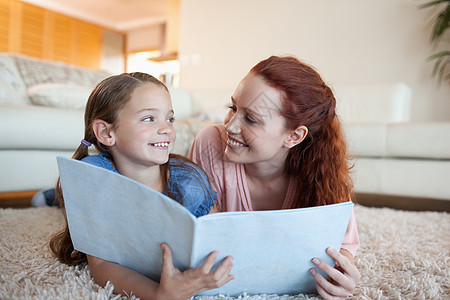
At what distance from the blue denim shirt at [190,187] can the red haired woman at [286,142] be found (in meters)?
0.10

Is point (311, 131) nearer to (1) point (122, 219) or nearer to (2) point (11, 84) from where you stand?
(1) point (122, 219)

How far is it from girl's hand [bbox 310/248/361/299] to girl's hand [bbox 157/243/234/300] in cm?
18

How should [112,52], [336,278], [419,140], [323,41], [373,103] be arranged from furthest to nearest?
[112,52] < [323,41] < [373,103] < [419,140] < [336,278]

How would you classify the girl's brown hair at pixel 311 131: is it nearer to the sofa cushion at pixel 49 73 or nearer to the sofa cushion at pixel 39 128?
the sofa cushion at pixel 39 128

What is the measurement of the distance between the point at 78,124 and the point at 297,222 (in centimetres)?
139

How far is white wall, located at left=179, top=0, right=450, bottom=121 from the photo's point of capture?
117 inches

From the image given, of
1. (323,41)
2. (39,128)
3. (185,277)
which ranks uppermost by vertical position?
Result: (323,41)

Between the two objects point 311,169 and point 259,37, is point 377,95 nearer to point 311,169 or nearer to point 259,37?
point 259,37

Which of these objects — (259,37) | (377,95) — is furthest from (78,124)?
(259,37)

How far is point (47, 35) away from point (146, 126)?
22.7 feet

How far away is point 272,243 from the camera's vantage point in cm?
60

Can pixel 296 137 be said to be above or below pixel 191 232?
above

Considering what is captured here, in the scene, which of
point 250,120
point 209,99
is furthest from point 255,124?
point 209,99

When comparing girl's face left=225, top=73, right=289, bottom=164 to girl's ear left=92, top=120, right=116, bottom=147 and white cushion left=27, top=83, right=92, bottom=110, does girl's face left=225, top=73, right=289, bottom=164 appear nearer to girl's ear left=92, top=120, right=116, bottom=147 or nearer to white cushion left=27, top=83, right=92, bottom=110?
girl's ear left=92, top=120, right=116, bottom=147
